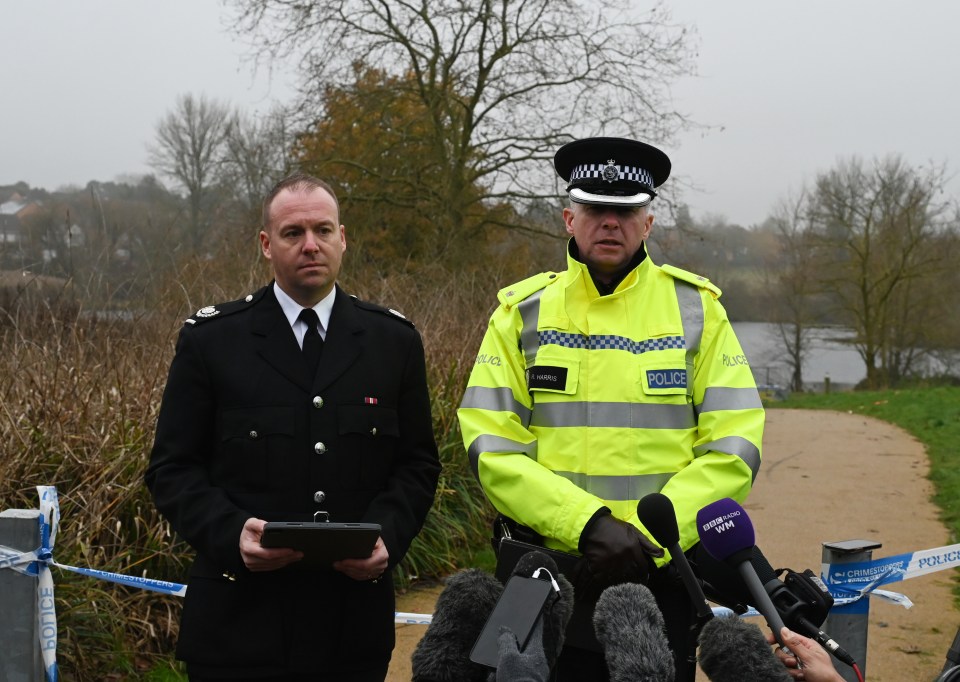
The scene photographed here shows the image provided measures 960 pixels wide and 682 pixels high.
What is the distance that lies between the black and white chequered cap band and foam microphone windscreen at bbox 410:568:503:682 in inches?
55.8

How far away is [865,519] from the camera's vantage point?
26.7ft

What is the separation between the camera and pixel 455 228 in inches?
601

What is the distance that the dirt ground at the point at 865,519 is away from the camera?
5.11m

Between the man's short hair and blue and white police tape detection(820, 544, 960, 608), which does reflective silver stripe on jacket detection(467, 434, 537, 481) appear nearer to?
the man's short hair

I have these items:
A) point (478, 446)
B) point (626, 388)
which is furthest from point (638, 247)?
point (478, 446)

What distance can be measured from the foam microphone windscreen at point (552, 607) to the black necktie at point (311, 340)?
1.10m

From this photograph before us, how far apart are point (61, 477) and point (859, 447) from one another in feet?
36.4

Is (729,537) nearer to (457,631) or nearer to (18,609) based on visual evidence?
(457,631)

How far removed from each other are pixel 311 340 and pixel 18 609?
1.47 metres

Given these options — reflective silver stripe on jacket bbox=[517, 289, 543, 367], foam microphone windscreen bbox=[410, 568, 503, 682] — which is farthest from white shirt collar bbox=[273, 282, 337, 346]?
foam microphone windscreen bbox=[410, 568, 503, 682]

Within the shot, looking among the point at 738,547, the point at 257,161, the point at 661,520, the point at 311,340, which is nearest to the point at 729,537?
the point at 738,547

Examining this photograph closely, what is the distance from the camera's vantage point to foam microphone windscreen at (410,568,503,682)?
1770 millimetres

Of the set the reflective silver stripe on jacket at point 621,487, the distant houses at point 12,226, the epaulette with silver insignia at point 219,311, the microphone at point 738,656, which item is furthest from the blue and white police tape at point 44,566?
the distant houses at point 12,226

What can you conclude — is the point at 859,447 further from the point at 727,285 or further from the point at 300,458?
the point at 727,285
